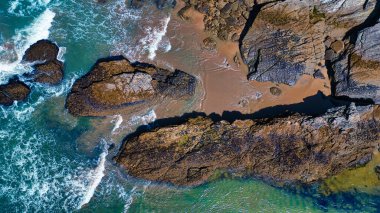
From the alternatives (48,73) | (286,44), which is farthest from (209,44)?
(48,73)

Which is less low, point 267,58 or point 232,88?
point 267,58

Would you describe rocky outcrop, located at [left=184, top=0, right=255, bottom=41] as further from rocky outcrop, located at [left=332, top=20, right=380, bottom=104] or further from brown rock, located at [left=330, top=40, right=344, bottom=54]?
rocky outcrop, located at [left=332, top=20, right=380, bottom=104]

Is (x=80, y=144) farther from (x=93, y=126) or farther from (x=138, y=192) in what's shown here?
(x=138, y=192)

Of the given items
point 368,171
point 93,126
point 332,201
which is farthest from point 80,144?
point 368,171

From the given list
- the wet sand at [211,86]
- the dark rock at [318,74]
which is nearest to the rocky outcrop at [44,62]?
the wet sand at [211,86]

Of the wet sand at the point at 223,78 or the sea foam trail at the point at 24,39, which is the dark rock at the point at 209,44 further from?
the sea foam trail at the point at 24,39
